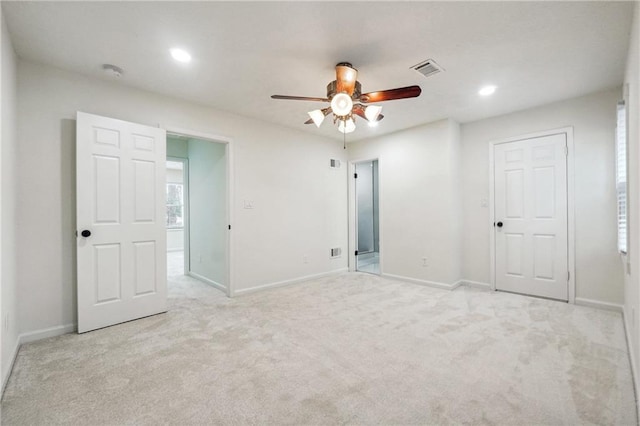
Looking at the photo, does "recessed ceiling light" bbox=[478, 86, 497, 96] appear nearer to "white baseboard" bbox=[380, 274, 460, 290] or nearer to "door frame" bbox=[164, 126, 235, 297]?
"white baseboard" bbox=[380, 274, 460, 290]

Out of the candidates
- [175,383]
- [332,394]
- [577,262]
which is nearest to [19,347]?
[175,383]

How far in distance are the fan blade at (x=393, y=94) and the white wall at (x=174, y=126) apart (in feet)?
6.81

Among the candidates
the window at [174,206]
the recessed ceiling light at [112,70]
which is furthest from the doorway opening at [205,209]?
the window at [174,206]

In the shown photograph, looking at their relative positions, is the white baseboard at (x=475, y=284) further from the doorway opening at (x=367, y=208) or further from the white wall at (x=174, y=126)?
the doorway opening at (x=367, y=208)

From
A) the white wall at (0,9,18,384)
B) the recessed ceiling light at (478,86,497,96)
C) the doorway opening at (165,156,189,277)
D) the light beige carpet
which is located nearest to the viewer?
the light beige carpet

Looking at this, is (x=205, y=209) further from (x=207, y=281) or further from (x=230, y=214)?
(x=207, y=281)

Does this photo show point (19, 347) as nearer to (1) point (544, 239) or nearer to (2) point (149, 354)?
(2) point (149, 354)

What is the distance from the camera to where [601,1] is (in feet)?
5.87

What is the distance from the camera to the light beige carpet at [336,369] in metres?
1.58

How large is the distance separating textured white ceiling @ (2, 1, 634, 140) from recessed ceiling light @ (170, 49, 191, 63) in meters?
0.06

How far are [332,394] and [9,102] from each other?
3.10m

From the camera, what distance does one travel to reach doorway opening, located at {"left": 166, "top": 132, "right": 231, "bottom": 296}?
3969 mm

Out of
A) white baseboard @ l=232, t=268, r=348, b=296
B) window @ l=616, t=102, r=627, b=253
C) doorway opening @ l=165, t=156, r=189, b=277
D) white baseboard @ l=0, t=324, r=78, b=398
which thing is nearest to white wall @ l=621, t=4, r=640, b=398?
window @ l=616, t=102, r=627, b=253

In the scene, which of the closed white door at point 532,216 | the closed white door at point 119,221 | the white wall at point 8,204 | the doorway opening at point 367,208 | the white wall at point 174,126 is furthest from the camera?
the doorway opening at point 367,208
